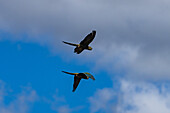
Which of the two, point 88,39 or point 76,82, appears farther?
point 76,82

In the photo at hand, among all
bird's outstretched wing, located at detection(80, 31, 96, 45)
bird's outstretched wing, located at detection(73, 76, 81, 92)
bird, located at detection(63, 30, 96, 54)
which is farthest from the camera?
bird's outstretched wing, located at detection(73, 76, 81, 92)

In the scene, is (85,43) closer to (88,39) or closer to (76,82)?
(88,39)

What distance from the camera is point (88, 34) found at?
323 ft

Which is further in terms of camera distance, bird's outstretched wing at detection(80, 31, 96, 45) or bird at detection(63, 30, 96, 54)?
bird at detection(63, 30, 96, 54)

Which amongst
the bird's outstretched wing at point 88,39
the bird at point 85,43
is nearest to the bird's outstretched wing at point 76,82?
the bird at point 85,43

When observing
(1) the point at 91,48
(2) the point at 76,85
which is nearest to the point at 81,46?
(1) the point at 91,48

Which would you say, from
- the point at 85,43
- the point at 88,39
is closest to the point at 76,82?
the point at 85,43

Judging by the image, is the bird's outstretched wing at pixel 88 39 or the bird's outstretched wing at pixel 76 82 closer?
the bird's outstretched wing at pixel 88 39

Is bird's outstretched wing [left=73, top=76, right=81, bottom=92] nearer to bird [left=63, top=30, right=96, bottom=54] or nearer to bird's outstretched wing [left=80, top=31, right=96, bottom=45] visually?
bird [left=63, top=30, right=96, bottom=54]

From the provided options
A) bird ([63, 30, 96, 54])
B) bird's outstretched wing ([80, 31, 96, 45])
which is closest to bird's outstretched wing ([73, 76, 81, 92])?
bird ([63, 30, 96, 54])

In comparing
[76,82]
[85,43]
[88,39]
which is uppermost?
[88,39]

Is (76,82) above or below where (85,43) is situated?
below

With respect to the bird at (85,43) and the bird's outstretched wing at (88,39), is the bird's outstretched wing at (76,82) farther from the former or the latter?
the bird's outstretched wing at (88,39)

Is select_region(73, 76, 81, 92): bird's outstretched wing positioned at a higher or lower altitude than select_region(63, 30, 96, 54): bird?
lower
